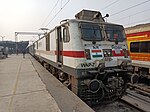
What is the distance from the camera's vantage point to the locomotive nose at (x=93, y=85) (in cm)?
571

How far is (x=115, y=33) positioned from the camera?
7246 mm

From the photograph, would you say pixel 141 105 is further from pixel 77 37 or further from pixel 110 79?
pixel 77 37

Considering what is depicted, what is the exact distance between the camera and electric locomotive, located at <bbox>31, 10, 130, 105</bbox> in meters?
5.99

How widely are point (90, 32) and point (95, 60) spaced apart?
1.14m

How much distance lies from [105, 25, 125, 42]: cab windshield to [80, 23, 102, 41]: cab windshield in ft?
1.41

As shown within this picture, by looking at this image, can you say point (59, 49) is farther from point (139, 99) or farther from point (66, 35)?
point (139, 99)

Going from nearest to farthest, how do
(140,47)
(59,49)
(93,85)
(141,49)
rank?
(93,85)
(59,49)
(141,49)
(140,47)

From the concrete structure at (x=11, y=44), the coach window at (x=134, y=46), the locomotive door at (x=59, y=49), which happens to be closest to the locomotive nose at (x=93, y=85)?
the locomotive door at (x=59, y=49)

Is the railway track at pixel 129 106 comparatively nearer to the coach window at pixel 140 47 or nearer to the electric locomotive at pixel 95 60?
the electric locomotive at pixel 95 60

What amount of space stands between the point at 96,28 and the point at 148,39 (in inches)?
206

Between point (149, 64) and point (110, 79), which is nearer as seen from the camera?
point (110, 79)

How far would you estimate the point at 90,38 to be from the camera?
6.48m

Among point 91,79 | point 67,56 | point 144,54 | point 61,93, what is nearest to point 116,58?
point 91,79

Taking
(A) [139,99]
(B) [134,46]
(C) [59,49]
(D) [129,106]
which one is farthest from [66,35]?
(B) [134,46]
